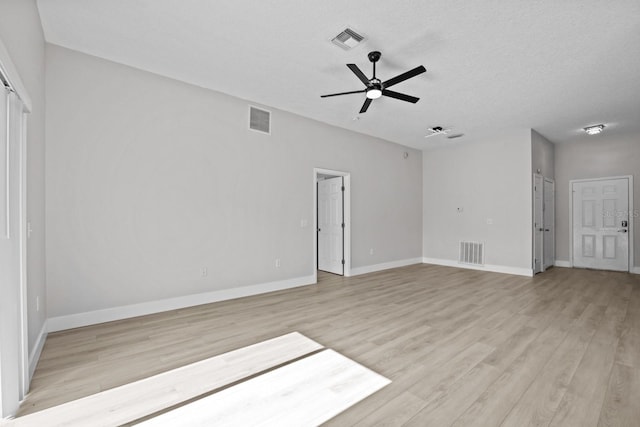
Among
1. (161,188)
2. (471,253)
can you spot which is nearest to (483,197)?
(471,253)

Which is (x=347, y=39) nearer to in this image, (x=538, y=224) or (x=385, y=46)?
(x=385, y=46)

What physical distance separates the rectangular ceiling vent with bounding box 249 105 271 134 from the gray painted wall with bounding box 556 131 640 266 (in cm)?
726

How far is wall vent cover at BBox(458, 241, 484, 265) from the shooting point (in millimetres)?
6840

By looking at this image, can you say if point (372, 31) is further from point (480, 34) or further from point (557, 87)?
point (557, 87)

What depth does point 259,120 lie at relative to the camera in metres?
4.76

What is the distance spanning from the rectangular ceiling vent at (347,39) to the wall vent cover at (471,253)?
5731 millimetres

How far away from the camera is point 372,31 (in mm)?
2893

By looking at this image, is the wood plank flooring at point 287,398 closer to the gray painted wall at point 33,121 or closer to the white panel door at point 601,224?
the gray painted wall at point 33,121

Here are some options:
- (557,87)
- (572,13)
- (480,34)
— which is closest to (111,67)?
(480,34)

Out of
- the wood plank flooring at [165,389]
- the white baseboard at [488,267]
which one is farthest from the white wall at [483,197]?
the wood plank flooring at [165,389]

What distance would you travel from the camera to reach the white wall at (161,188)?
10.5 ft

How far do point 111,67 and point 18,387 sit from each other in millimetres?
3347

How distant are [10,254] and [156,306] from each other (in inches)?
Result: 82.5

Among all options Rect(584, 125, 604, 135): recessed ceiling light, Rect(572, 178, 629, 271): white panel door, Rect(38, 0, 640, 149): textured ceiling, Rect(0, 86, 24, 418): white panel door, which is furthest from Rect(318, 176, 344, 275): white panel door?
Rect(572, 178, 629, 271): white panel door
